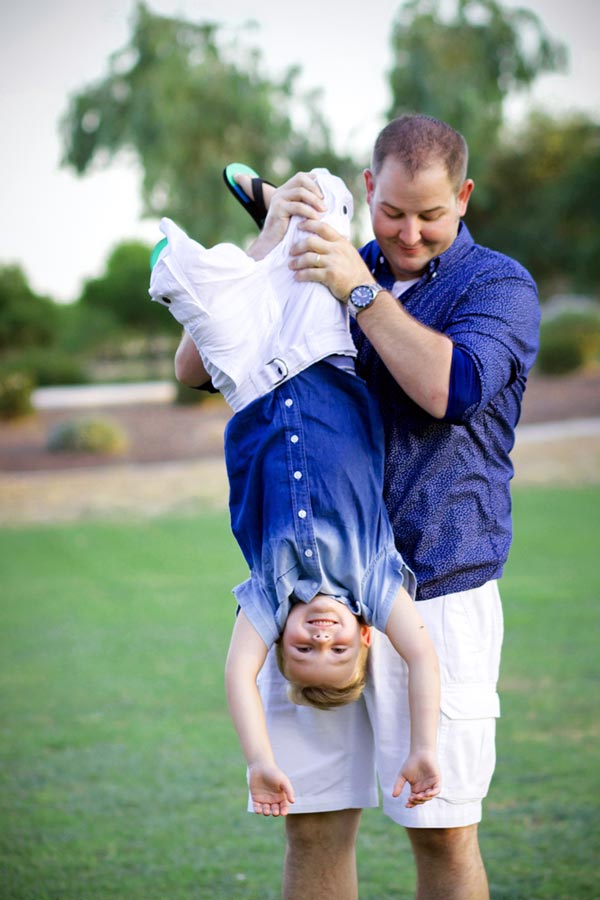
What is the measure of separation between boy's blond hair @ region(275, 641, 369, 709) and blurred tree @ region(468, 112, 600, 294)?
95.9 feet

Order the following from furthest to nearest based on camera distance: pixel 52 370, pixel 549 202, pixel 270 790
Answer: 1. pixel 549 202
2. pixel 52 370
3. pixel 270 790

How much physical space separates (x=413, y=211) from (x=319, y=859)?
1.60 m

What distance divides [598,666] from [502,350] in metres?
4.17

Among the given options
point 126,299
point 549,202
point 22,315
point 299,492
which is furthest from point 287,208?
point 126,299

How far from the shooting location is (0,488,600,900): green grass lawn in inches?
148

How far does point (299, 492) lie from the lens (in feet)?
7.83

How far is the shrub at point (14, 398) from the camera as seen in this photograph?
67.9ft

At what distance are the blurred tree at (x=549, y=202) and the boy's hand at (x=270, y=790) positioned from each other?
96.8 ft

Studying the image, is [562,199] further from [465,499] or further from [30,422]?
[465,499]

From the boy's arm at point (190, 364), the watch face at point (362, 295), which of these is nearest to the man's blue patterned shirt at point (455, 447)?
the watch face at point (362, 295)

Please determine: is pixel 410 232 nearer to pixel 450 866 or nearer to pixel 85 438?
pixel 450 866

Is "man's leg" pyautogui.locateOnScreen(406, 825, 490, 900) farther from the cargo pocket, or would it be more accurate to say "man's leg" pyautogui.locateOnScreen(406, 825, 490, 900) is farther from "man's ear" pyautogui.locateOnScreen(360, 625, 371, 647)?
"man's ear" pyautogui.locateOnScreen(360, 625, 371, 647)

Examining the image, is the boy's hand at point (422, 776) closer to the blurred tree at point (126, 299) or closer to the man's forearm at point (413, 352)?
the man's forearm at point (413, 352)

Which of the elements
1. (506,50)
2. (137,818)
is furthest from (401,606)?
(506,50)
